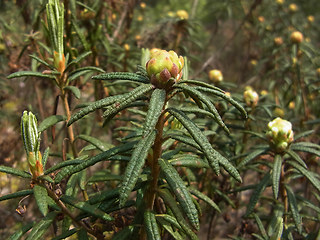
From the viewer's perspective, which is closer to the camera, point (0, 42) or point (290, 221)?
point (290, 221)

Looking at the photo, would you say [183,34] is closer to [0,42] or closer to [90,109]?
[0,42]

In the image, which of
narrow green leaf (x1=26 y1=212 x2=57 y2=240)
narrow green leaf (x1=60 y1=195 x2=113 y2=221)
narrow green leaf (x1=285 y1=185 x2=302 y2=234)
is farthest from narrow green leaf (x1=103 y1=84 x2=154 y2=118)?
narrow green leaf (x1=285 y1=185 x2=302 y2=234)

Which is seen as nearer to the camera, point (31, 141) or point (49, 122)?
point (31, 141)

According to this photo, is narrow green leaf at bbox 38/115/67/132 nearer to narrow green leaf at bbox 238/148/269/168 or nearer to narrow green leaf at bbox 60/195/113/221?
narrow green leaf at bbox 60/195/113/221

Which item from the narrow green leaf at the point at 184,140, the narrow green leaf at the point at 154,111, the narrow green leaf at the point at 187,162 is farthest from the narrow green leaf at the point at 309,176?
the narrow green leaf at the point at 154,111

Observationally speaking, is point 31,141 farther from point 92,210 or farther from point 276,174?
point 276,174

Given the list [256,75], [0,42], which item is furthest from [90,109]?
[256,75]

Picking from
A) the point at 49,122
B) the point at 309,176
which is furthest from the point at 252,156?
the point at 49,122
